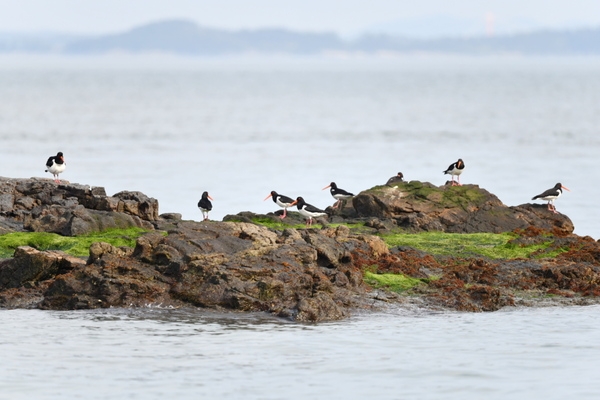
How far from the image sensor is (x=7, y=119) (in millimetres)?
109125

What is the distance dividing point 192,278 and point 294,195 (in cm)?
2789

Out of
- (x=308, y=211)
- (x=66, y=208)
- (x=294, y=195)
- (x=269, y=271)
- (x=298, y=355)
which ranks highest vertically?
(x=294, y=195)

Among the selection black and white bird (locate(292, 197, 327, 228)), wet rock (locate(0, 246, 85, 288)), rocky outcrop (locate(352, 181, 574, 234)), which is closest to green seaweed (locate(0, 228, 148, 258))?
wet rock (locate(0, 246, 85, 288))

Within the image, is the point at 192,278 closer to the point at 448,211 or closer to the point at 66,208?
the point at 66,208

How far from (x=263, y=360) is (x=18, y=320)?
5.26 meters

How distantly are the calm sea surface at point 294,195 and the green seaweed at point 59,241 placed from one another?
396 cm

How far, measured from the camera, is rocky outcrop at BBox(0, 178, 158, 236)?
91.0ft

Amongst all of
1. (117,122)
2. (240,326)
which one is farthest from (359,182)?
(117,122)

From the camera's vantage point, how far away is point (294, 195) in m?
50.3

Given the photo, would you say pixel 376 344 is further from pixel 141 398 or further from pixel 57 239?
pixel 57 239

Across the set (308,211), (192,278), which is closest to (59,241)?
(192,278)

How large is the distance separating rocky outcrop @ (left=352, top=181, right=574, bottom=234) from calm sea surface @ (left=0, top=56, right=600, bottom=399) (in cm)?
793

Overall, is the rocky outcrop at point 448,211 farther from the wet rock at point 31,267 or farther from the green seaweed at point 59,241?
the wet rock at point 31,267

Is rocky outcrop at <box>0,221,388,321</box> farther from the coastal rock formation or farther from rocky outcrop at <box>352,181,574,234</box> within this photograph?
rocky outcrop at <box>352,181,574,234</box>
